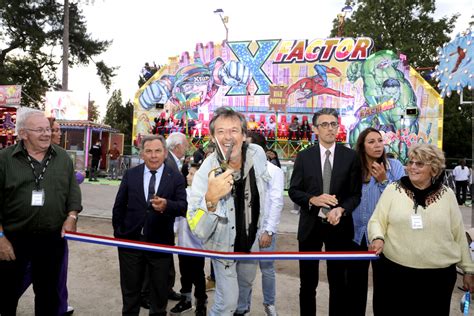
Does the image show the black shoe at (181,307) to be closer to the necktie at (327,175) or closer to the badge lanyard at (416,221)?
the necktie at (327,175)

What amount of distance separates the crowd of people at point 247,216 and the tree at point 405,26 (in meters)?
32.7

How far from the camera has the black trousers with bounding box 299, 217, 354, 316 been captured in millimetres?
3564

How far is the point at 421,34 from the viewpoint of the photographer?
3325 cm

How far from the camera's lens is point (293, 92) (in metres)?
22.2

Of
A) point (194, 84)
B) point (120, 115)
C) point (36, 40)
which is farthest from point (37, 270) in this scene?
point (120, 115)

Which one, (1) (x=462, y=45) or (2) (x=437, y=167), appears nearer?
(2) (x=437, y=167)

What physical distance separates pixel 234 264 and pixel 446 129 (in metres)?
34.7

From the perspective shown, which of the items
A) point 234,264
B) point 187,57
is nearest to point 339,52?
point 187,57

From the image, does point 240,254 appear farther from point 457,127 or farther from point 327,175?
point 457,127

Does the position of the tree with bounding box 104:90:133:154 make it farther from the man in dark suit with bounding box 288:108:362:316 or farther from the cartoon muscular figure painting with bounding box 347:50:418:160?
the man in dark suit with bounding box 288:108:362:316

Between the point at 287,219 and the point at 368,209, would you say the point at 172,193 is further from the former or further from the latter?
the point at 287,219

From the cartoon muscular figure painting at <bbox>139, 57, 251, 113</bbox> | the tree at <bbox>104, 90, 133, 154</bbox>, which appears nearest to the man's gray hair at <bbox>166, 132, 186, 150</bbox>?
the cartoon muscular figure painting at <bbox>139, 57, 251, 113</bbox>

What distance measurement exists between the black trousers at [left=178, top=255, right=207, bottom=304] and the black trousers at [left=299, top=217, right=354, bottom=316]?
3.59 feet

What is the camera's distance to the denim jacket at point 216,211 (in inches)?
98.9
